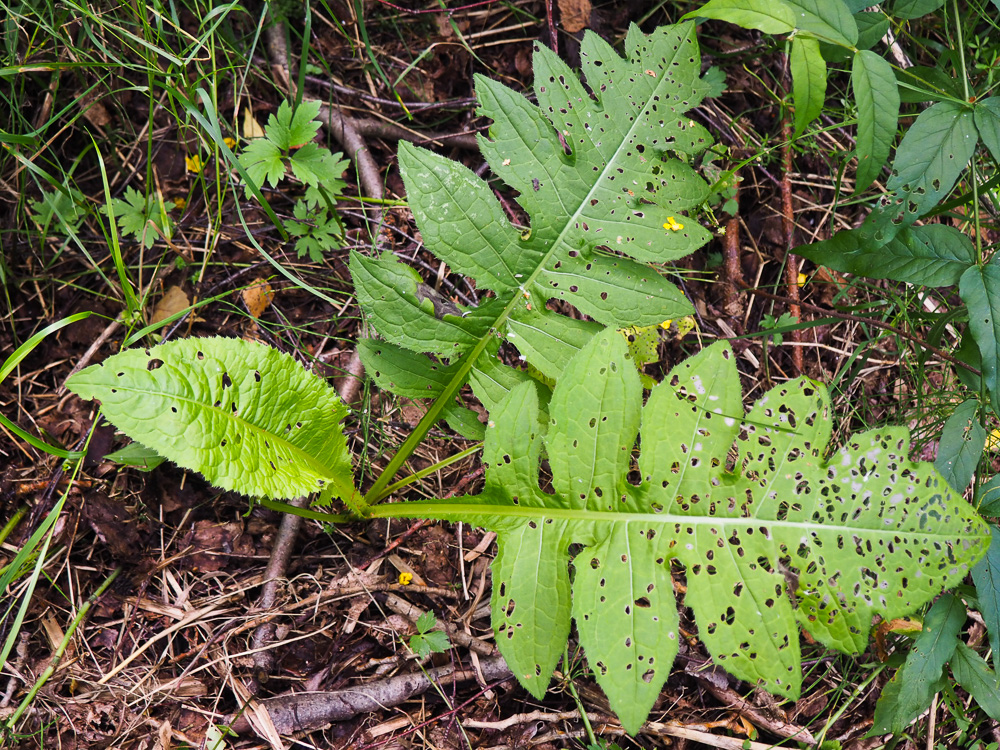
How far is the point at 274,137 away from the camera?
2301 millimetres

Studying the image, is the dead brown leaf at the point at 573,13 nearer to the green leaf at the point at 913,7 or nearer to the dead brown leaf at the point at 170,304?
the green leaf at the point at 913,7

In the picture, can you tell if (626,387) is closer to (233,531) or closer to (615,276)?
(615,276)

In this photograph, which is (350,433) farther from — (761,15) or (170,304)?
(761,15)

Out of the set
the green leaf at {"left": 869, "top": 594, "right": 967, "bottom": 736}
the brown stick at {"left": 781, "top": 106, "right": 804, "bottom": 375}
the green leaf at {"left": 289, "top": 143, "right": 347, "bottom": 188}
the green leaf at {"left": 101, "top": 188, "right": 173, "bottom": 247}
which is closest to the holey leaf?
the green leaf at {"left": 869, "top": 594, "right": 967, "bottom": 736}

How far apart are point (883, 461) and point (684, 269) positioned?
3.57 feet

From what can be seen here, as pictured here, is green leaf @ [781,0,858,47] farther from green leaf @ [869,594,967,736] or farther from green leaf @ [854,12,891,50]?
green leaf @ [869,594,967,736]

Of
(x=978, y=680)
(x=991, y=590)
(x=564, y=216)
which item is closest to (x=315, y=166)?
(x=564, y=216)

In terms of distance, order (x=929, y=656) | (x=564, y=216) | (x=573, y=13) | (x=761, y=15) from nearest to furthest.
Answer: (x=761, y=15) < (x=929, y=656) < (x=564, y=216) < (x=573, y=13)

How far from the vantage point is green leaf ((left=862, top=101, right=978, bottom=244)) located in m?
1.76

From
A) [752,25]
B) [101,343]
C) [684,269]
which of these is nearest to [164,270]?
[101,343]

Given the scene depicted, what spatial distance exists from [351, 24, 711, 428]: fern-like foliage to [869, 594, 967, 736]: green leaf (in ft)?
3.71

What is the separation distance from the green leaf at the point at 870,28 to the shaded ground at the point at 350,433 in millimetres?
728

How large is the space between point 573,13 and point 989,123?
1489mm

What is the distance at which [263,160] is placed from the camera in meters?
2.30
